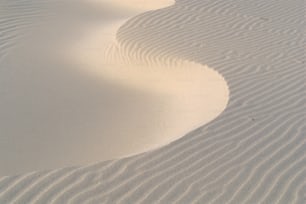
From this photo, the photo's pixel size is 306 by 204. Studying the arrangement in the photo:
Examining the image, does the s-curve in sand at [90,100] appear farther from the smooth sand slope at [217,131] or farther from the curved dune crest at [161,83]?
the smooth sand slope at [217,131]

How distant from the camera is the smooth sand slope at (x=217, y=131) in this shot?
12.0 feet

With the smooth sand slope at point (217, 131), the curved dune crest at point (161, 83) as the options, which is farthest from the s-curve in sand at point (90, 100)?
the smooth sand slope at point (217, 131)

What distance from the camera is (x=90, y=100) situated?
5.76 meters

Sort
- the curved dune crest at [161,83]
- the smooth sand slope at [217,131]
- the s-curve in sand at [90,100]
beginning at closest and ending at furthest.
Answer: the smooth sand slope at [217,131]
the s-curve in sand at [90,100]
the curved dune crest at [161,83]

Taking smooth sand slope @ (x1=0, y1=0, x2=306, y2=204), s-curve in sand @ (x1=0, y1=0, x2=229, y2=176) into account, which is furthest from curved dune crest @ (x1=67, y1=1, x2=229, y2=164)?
smooth sand slope @ (x1=0, y1=0, x2=306, y2=204)

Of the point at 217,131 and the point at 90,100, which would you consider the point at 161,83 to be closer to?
the point at 90,100

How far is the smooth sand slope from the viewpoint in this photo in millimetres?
3661

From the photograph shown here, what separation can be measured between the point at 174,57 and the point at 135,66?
673mm

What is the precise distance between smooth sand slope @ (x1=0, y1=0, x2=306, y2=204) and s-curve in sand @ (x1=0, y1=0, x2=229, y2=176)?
0.57 feet

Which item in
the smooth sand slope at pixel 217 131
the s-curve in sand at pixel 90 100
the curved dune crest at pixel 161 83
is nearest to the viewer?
the smooth sand slope at pixel 217 131

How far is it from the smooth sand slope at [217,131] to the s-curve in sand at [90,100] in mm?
172

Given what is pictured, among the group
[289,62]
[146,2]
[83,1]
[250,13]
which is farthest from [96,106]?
[146,2]

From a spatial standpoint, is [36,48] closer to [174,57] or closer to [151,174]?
[174,57]

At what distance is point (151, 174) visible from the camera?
12.8 feet
